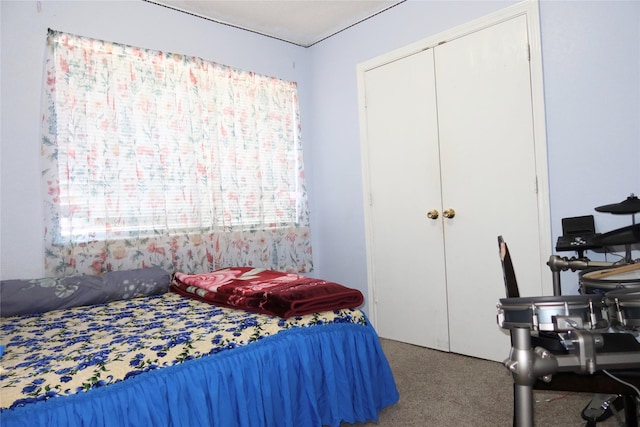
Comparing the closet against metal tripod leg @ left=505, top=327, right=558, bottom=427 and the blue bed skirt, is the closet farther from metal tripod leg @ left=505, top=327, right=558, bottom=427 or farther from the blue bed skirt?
metal tripod leg @ left=505, top=327, right=558, bottom=427

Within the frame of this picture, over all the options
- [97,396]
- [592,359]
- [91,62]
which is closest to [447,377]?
[592,359]

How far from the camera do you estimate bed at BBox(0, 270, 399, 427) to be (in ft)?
4.48

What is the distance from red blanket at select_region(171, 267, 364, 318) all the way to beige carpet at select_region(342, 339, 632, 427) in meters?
0.59

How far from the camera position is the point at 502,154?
110 inches

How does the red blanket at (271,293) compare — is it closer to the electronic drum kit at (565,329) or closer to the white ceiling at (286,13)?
the electronic drum kit at (565,329)

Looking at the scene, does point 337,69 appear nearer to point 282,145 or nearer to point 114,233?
point 282,145

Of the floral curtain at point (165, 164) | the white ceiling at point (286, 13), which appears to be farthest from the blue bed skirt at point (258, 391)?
the white ceiling at point (286, 13)

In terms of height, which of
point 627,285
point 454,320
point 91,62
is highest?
point 91,62

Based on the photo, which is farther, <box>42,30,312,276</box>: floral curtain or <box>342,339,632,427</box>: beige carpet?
<box>42,30,312,276</box>: floral curtain

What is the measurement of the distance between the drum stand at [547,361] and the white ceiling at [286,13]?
9.36ft

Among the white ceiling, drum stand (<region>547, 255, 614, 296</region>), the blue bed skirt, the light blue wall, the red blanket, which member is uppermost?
the white ceiling

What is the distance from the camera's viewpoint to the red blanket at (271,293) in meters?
2.03

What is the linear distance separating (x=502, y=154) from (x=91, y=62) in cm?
267

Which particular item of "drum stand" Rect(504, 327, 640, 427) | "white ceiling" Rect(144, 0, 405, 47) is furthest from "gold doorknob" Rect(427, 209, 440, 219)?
"drum stand" Rect(504, 327, 640, 427)
